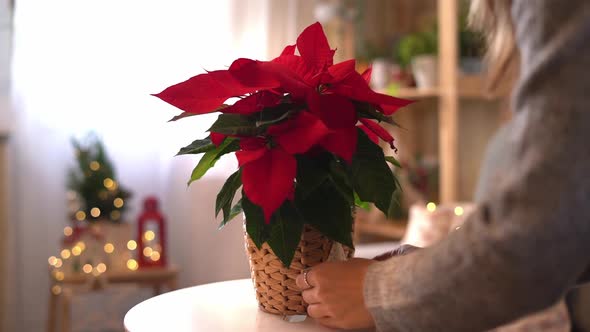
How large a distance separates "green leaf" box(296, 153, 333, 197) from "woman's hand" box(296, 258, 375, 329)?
0.08m

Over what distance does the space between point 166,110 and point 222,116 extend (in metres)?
2.18

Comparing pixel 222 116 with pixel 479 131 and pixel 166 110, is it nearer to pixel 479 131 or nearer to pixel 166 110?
pixel 166 110

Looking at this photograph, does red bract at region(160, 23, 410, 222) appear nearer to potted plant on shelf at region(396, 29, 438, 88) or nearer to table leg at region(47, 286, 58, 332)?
table leg at region(47, 286, 58, 332)

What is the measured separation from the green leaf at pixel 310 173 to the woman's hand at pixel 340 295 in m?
0.08

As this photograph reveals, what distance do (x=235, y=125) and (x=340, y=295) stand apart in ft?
0.61

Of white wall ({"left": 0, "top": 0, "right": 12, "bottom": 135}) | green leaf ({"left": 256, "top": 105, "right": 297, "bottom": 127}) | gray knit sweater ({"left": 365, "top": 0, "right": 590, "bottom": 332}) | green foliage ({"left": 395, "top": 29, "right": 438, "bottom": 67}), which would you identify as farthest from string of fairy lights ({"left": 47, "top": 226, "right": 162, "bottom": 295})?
gray knit sweater ({"left": 365, "top": 0, "right": 590, "bottom": 332})

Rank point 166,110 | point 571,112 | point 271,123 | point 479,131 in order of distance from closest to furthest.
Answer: point 571,112
point 271,123
point 166,110
point 479,131

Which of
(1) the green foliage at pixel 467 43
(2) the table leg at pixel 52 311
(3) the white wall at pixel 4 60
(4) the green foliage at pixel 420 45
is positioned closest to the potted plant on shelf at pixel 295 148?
(2) the table leg at pixel 52 311

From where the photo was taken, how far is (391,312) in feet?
1.97

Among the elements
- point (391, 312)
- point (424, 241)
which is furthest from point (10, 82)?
point (391, 312)

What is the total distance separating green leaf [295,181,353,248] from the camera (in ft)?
2.32

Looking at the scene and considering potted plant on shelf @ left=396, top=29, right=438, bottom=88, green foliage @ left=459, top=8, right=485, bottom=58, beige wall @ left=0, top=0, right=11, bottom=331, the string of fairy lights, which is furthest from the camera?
potted plant on shelf @ left=396, top=29, right=438, bottom=88

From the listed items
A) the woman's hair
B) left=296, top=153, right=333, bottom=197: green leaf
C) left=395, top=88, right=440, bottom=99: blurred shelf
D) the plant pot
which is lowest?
left=296, top=153, right=333, bottom=197: green leaf

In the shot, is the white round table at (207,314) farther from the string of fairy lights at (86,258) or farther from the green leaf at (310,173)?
the string of fairy lights at (86,258)
